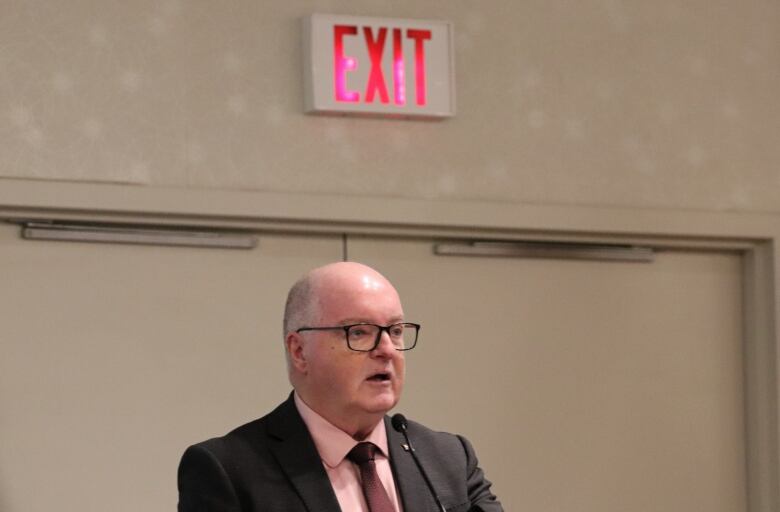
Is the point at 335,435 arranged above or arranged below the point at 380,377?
below

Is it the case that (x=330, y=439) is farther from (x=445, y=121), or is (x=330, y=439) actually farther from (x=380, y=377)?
(x=445, y=121)

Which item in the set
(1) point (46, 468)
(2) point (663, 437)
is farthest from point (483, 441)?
(1) point (46, 468)

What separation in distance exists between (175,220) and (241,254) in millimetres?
230

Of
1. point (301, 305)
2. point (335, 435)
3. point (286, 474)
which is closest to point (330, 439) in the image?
point (335, 435)

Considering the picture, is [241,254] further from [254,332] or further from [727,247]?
[727,247]

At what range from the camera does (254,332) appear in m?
4.55

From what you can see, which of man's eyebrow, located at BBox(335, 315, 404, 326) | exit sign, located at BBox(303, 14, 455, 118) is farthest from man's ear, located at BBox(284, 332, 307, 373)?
exit sign, located at BBox(303, 14, 455, 118)

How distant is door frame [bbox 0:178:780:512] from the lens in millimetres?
4355

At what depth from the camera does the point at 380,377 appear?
2.82m

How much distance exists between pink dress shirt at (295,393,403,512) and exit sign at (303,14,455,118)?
1792 millimetres

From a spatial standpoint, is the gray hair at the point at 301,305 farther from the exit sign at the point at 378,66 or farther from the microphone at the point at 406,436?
the exit sign at the point at 378,66

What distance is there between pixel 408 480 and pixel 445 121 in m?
2.02

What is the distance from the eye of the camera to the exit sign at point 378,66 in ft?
14.8

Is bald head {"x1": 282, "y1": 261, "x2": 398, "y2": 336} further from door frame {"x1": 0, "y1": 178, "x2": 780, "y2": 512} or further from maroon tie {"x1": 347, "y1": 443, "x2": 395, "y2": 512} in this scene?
door frame {"x1": 0, "y1": 178, "x2": 780, "y2": 512}
